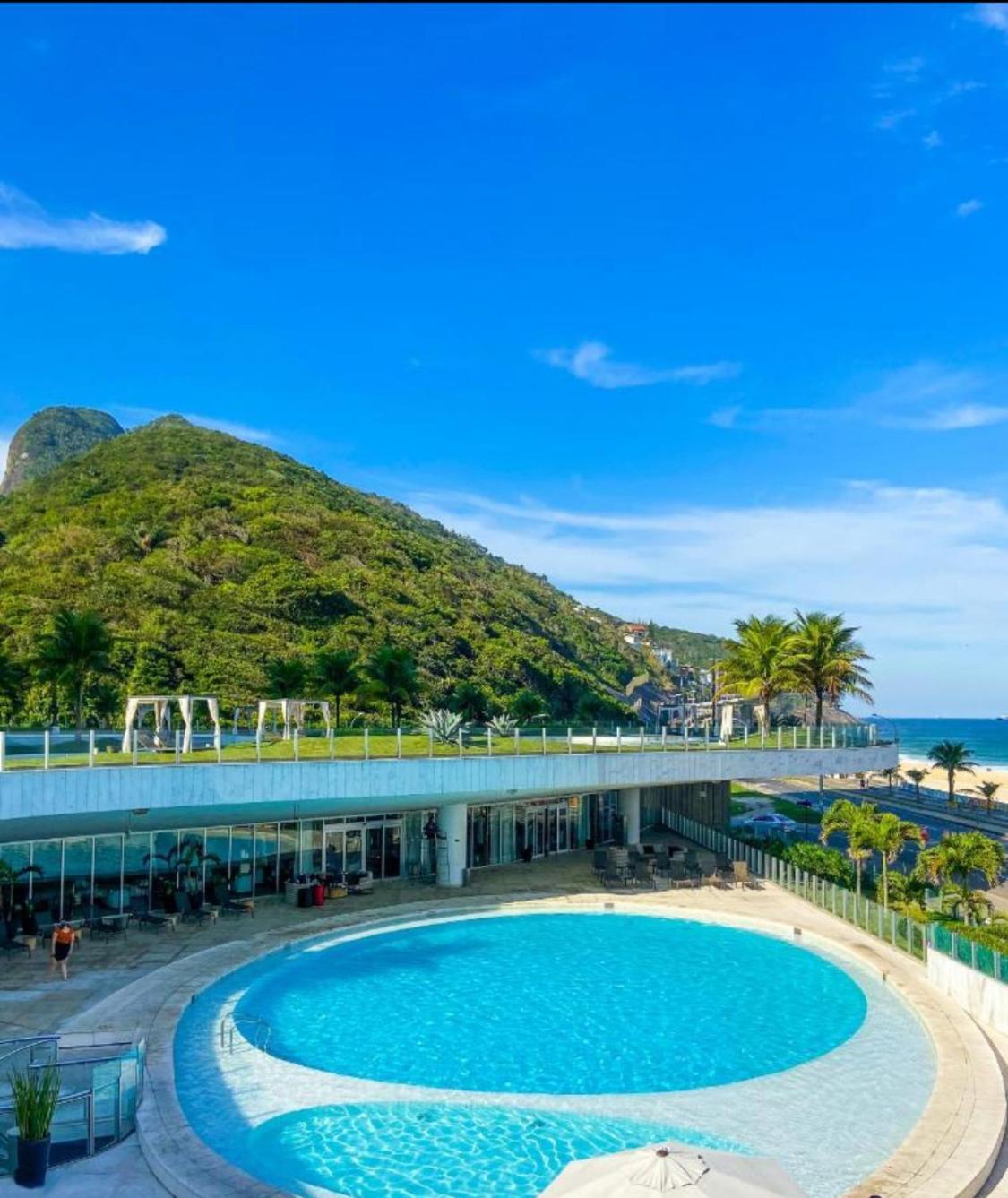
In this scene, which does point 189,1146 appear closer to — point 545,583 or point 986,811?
point 986,811

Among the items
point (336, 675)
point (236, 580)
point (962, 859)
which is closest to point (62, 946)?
point (962, 859)

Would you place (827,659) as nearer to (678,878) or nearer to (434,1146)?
(678,878)

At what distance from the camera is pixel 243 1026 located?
48.2ft

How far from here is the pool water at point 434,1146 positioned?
10.1 m

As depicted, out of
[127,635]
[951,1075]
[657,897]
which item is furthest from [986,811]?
[127,635]

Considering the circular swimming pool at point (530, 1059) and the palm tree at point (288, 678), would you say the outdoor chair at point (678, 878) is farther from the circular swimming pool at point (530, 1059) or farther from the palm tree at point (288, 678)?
the palm tree at point (288, 678)

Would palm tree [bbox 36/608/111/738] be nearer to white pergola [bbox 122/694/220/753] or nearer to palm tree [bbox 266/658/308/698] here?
palm tree [bbox 266/658/308/698]

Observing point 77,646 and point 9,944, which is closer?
point 9,944

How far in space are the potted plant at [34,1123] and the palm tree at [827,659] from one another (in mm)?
36091

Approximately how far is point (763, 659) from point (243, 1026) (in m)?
31.9

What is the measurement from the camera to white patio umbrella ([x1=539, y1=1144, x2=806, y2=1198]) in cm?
688

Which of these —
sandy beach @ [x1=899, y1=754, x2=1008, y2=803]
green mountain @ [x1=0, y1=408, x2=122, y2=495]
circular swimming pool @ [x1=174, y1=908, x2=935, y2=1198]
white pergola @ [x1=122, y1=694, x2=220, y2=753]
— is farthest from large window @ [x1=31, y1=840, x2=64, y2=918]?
green mountain @ [x1=0, y1=408, x2=122, y2=495]

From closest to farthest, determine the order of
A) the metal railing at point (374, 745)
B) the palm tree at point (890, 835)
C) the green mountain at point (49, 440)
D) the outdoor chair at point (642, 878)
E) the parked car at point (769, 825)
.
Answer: the metal railing at point (374, 745), the palm tree at point (890, 835), the outdoor chair at point (642, 878), the parked car at point (769, 825), the green mountain at point (49, 440)

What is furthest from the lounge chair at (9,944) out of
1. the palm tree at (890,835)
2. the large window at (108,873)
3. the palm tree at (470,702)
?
the palm tree at (470,702)
